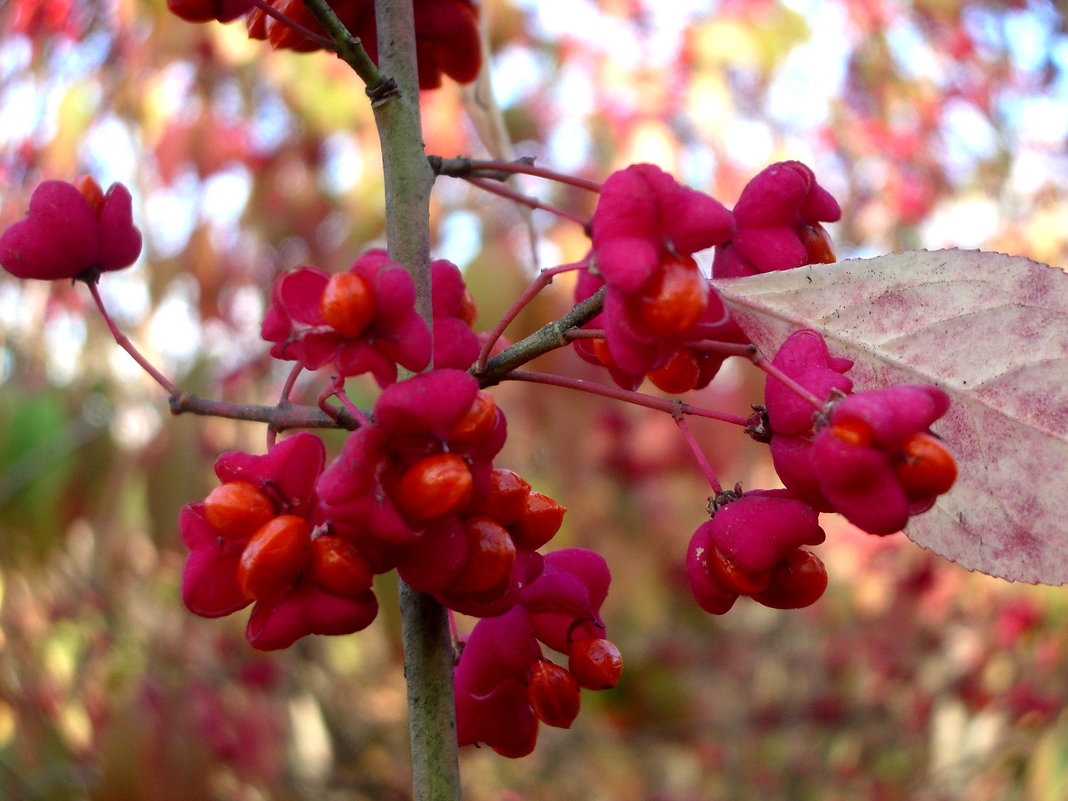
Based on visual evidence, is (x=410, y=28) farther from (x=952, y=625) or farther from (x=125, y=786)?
(x=952, y=625)

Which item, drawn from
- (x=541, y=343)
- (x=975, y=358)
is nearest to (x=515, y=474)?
(x=541, y=343)

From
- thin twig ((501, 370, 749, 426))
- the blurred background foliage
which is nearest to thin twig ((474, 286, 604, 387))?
thin twig ((501, 370, 749, 426))

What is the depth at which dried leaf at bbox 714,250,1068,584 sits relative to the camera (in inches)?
16.8

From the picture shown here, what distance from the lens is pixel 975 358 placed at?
0.44m

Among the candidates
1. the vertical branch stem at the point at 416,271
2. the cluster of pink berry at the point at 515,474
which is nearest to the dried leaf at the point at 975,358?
the cluster of pink berry at the point at 515,474

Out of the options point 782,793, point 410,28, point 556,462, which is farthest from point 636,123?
point 410,28

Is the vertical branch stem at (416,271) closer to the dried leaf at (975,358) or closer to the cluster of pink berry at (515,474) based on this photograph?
the cluster of pink berry at (515,474)

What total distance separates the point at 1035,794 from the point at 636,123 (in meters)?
1.68

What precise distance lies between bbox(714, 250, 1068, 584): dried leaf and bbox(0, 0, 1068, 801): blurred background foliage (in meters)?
0.82

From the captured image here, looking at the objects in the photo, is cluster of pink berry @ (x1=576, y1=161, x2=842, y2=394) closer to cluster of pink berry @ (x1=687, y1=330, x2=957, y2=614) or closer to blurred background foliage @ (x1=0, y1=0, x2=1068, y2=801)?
cluster of pink berry @ (x1=687, y1=330, x2=957, y2=614)

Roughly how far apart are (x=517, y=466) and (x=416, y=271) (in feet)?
6.33

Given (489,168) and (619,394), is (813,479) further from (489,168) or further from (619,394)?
(489,168)

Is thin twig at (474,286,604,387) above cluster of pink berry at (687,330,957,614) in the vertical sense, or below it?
above

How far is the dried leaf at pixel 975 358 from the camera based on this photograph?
0.43 meters
